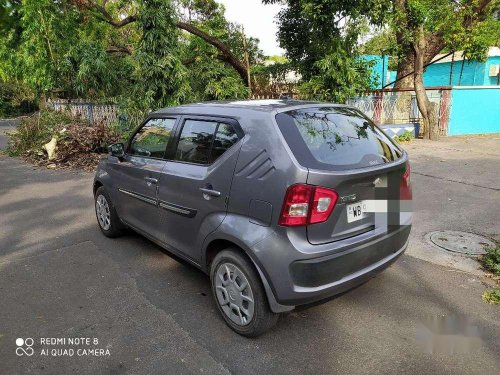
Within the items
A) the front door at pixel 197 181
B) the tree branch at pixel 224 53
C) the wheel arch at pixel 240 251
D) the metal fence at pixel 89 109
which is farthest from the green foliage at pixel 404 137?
the wheel arch at pixel 240 251

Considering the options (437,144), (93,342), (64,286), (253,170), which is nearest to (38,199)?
(64,286)

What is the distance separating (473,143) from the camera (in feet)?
36.1

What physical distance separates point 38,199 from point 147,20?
19.2ft

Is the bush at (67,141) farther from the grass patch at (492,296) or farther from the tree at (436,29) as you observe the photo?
the tree at (436,29)

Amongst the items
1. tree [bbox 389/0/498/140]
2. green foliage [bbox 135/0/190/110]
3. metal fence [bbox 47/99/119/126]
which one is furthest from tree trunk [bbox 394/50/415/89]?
metal fence [bbox 47/99/119/126]

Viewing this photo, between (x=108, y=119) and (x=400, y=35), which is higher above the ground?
(x=400, y=35)

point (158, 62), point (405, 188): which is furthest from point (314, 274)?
point (158, 62)

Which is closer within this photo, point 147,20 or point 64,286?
point 64,286

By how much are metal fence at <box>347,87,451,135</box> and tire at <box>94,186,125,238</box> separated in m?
8.64

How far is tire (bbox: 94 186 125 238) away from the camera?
174 inches

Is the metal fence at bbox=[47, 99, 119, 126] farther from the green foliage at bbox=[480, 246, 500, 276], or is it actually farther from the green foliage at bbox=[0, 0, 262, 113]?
the green foliage at bbox=[480, 246, 500, 276]

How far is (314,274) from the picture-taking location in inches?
94.5

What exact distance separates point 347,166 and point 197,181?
1.17 metres

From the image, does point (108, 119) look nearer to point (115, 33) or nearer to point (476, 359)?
point (115, 33)
